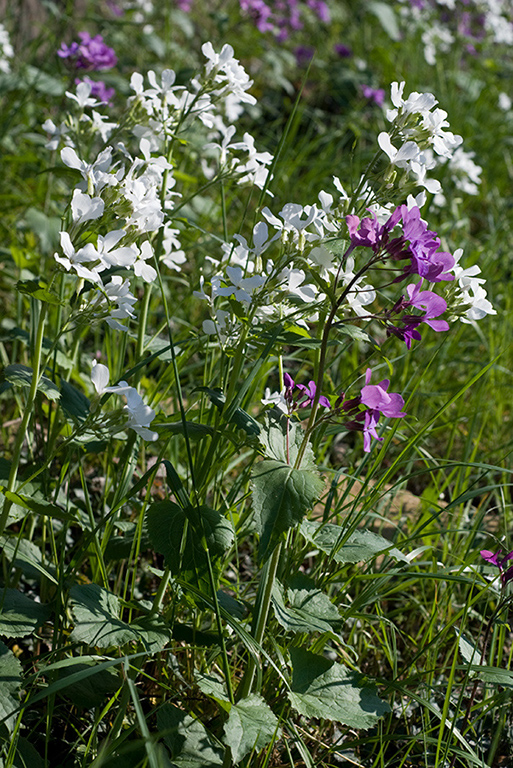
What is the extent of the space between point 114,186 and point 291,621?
0.67 m

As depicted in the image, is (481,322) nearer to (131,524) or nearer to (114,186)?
(131,524)


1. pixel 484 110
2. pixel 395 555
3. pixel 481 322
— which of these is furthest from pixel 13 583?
pixel 484 110

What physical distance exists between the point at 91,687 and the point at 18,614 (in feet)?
0.51

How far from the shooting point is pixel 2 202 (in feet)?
8.49

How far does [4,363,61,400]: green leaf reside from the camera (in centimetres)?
104

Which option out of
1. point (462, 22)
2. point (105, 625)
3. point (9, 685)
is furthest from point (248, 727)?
point (462, 22)

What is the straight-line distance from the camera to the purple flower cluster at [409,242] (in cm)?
90

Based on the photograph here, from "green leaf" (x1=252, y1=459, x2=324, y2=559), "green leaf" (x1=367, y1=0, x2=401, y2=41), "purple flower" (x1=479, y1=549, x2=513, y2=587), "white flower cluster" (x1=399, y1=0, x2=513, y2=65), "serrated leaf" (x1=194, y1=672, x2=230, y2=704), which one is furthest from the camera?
"white flower cluster" (x1=399, y1=0, x2=513, y2=65)

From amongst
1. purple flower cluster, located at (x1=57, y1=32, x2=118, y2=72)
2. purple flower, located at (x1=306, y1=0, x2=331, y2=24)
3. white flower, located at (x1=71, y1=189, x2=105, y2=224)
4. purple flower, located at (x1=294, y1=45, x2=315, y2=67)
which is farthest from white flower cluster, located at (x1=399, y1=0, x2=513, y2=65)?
white flower, located at (x1=71, y1=189, x2=105, y2=224)

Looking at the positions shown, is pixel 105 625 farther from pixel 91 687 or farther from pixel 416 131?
pixel 416 131

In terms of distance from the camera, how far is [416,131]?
108 centimetres

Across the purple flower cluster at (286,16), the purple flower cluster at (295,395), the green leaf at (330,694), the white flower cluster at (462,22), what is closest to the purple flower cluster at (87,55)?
the purple flower cluster at (295,395)

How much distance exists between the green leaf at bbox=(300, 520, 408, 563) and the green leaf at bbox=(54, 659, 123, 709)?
0.37 m

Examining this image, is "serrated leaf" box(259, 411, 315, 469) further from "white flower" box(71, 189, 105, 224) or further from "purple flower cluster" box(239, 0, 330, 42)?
"purple flower cluster" box(239, 0, 330, 42)
